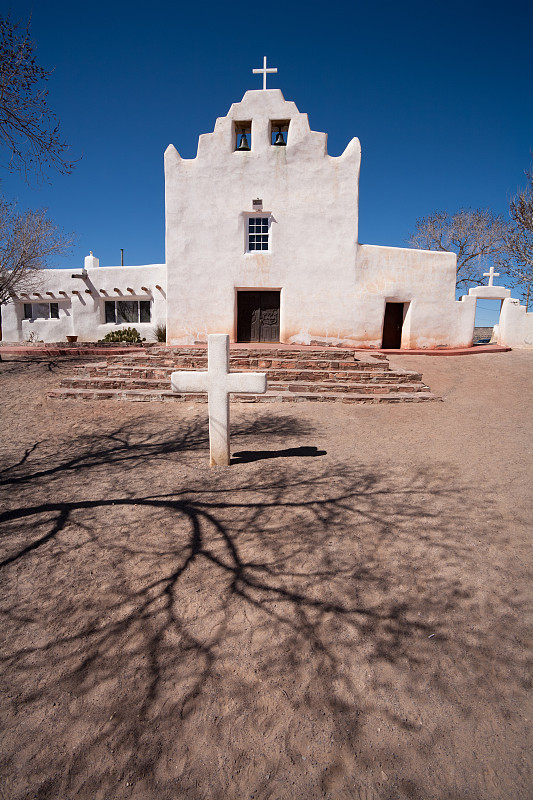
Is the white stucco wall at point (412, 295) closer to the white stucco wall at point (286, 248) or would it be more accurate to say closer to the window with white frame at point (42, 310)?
the white stucco wall at point (286, 248)

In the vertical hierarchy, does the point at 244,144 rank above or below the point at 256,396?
above

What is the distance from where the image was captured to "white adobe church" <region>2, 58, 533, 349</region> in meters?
12.7

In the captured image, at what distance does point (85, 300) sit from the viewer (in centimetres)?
1772

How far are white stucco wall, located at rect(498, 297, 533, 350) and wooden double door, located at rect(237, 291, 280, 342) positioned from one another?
30.7 ft

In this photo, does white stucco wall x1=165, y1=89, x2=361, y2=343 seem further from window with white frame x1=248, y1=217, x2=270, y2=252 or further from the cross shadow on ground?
the cross shadow on ground

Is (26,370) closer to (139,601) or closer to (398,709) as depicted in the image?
(139,601)

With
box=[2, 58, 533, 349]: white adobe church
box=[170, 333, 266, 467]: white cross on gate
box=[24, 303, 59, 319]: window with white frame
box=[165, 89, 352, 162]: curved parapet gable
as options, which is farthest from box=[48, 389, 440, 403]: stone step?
box=[24, 303, 59, 319]: window with white frame

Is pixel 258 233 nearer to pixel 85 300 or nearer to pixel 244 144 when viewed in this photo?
pixel 244 144

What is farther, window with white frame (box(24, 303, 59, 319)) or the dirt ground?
window with white frame (box(24, 303, 59, 319))

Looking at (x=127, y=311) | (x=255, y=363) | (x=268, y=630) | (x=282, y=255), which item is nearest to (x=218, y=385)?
(x=268, y=630)

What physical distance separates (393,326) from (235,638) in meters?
13.4

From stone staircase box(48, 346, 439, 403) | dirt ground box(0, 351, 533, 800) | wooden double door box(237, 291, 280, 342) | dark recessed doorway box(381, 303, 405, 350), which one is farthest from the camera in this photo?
dark recessed doorway box(381, 303, 405, 350)

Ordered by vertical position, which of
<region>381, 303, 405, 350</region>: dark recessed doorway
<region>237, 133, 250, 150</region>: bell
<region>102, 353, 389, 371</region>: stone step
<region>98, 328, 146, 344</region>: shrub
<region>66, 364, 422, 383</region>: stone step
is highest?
<region>237, 133, 250, 150</region>: bell

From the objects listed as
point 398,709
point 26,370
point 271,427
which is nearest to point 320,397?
point 271,427
